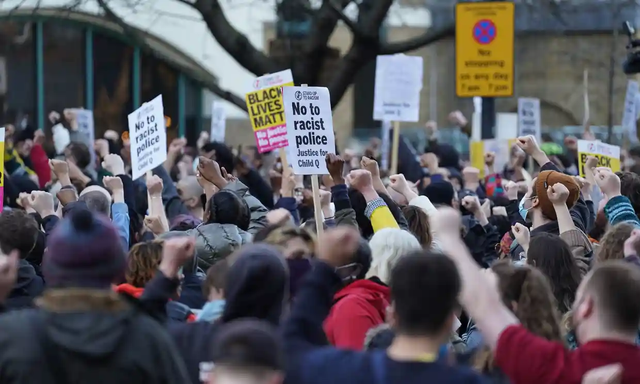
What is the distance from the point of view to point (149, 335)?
12.2ft

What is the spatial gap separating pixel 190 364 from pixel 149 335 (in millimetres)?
650

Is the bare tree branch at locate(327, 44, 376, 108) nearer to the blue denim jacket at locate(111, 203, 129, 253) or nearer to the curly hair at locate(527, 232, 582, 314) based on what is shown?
the blue denim jacket at locate(111, 203, 129, 253)

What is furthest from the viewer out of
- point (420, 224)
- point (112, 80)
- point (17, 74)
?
point (112, 80)

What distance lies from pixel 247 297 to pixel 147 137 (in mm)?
5854

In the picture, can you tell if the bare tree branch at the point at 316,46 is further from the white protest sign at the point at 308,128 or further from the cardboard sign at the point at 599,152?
the white protest sign at the point at 308,128

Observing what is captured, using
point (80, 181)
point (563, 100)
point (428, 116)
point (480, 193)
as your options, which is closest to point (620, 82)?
point (563, 100)

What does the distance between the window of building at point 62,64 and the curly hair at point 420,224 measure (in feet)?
62.2

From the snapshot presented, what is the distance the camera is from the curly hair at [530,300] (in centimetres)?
446

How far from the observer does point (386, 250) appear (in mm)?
5434

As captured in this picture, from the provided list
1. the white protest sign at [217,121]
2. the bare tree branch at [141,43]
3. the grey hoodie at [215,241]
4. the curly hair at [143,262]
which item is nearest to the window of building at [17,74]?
the white protest sign at [217,121]

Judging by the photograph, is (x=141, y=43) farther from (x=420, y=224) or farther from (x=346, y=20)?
(x=420, y=224)

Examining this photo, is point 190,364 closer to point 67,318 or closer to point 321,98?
point 67,318

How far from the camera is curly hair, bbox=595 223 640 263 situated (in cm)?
581

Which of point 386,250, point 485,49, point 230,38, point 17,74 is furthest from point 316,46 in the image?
point 17,74
